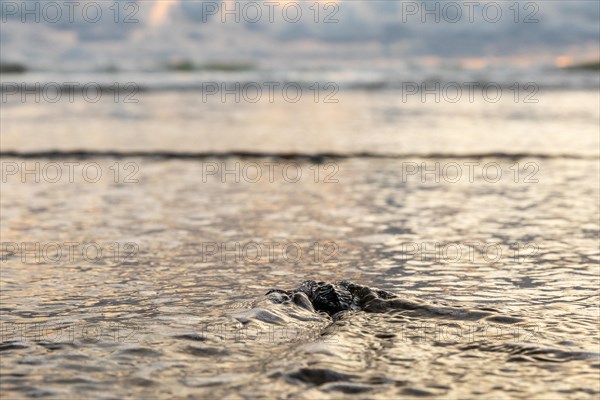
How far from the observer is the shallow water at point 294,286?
4195 mm

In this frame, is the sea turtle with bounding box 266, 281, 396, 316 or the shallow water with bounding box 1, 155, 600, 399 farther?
the sea turtle with bounding box 266, 281, 396, 316

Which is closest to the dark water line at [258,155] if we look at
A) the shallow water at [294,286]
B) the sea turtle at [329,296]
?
the shallow water at [294,286]

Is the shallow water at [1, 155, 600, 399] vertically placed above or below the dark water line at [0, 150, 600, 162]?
below

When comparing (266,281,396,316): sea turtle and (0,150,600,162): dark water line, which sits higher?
(0,150,600,162): dark water line

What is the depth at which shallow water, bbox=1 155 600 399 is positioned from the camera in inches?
165

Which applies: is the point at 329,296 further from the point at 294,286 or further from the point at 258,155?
the point at 258,155

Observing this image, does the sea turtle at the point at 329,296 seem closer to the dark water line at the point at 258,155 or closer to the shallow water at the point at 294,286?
the shallow water at the point at 294,286

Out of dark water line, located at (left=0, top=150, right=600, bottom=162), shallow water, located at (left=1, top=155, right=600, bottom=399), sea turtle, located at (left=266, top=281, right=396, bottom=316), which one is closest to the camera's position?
shallow water, located at (left=1, top=155, right=600, bottom=399)

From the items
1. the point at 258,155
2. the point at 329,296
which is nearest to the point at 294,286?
the point at 329,296

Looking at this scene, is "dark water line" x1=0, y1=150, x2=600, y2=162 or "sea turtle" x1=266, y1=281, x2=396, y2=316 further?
"dark water line" x1=0, y1=150, x2=600, y2=162

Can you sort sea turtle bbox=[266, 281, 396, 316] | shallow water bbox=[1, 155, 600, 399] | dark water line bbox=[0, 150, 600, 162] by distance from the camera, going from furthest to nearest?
dark water line bbox=[0, 150, 600, 162] → sea turtle bbox=[266, 281, 396, 316] → shallow water bbox=[1, 155, 600, 399]

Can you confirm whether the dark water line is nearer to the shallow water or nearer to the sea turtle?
the shallow water

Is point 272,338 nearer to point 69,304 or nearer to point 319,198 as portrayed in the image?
point 69,304

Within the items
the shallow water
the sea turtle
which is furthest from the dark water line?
the sea turtle
